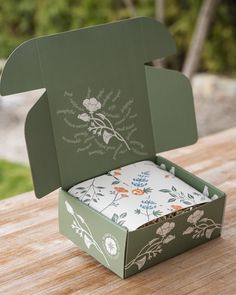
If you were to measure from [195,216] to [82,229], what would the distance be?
208mm

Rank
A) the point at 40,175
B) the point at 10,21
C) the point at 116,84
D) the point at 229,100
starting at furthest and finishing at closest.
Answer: the point at 10,21 < the point at 229,100 < the point at 116,84 < the point at 40,175

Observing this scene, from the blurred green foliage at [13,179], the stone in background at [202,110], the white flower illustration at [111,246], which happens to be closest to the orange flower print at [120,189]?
the white flower illustration at [111,246]

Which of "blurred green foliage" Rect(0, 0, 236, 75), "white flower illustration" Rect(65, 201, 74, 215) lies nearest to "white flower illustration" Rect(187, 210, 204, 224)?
"white flower illustration" Rect(65, 201, 74, 215)

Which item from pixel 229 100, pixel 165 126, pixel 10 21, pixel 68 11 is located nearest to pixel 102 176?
pixel 165 126

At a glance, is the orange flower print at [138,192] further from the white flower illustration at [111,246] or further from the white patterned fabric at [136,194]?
the white flower illustration at [111,246]

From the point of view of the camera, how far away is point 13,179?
134 inches

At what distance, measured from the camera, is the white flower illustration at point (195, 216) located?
1.16 meters

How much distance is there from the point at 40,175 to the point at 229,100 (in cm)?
332

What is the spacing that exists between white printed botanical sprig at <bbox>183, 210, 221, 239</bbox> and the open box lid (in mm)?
190

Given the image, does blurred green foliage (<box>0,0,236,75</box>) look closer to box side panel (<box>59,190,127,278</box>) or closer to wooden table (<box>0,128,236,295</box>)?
wooden table (<box>0,128,236,295</box>)

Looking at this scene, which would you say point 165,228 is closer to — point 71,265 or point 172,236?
point 172,236

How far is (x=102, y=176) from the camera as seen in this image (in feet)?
4.06

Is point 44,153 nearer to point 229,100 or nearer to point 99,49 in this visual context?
point 99,49

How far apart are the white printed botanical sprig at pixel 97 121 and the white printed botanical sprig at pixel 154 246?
8.5 inches
